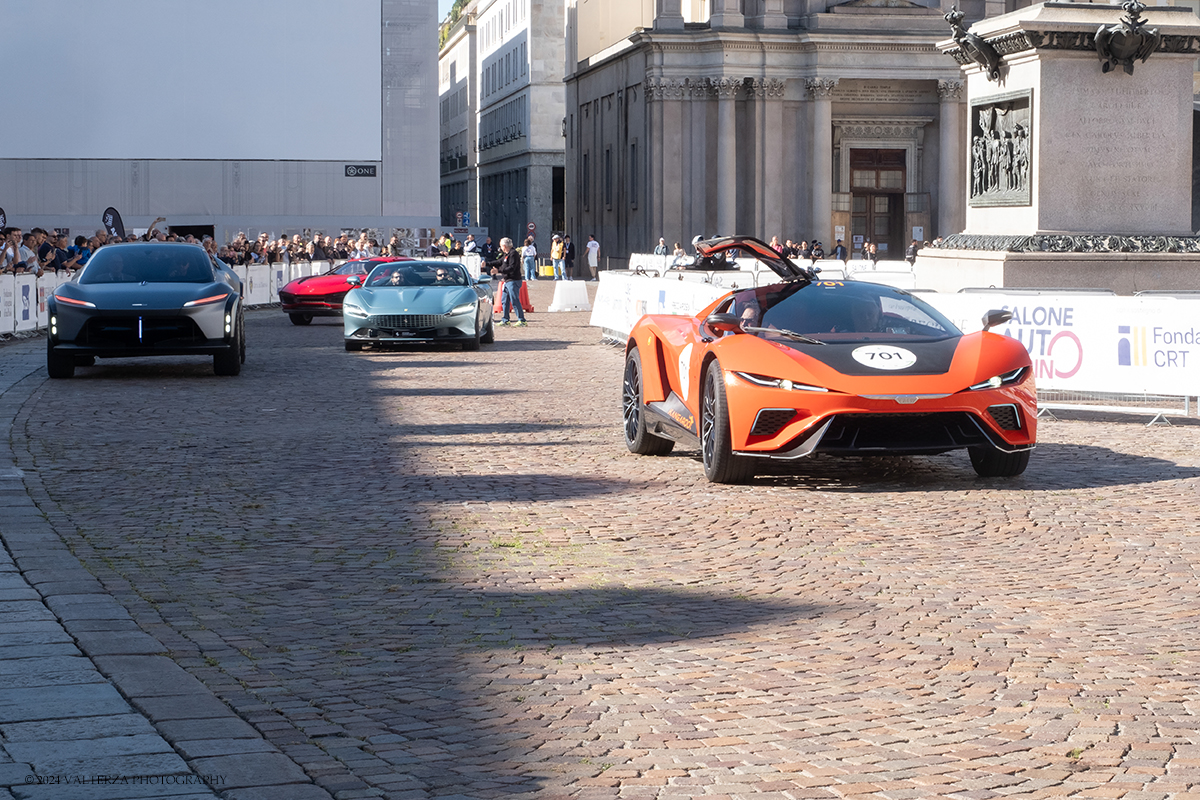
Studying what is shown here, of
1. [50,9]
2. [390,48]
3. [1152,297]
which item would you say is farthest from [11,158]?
[1152,297]

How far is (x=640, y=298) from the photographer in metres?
25.6

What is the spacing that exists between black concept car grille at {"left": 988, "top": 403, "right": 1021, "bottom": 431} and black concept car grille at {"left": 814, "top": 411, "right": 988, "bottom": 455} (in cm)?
16

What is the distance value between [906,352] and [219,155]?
58697 mm

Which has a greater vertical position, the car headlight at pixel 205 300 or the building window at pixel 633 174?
the building window at pixel 633 174

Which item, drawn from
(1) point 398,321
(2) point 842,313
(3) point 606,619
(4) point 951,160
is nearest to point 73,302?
(1) point 398,321

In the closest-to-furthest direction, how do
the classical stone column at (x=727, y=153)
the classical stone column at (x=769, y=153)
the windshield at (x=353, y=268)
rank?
1. the windshield at (x=353, y=268)
2. the classical stone column at (x=769, y=153)
3. the classical stone column at (x=727, y=153)

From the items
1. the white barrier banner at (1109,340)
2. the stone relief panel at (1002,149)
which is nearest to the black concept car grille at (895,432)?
the white barrier banner at (1109,340)

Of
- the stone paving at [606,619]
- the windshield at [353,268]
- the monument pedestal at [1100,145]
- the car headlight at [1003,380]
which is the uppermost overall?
the monument pedestal at [1100,145]

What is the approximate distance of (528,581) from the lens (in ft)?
25.7

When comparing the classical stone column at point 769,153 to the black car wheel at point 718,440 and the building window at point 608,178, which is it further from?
the black car wheel at point 718,440

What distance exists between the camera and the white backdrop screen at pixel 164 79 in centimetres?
6538

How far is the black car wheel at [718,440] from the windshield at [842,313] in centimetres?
58

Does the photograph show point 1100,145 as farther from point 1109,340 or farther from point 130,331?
point 130,331

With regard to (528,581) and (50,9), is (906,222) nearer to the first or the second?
(50,9)
